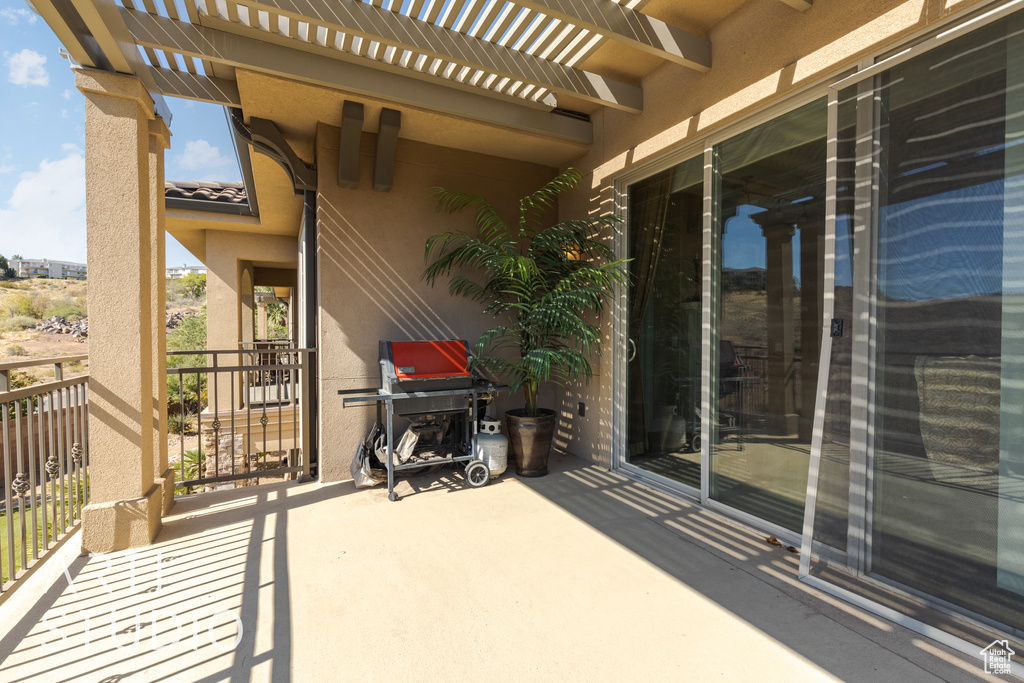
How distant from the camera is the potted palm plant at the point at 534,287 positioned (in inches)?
136

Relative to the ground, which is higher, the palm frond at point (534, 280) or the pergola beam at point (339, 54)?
the pergola beam at point (339, 54)

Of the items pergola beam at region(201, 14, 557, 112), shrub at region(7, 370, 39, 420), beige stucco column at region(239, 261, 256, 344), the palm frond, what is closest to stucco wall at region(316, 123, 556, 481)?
the palm frond

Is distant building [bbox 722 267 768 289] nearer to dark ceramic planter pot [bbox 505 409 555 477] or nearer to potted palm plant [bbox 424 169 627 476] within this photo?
potted palm plant [bbox 424 169 627 476]

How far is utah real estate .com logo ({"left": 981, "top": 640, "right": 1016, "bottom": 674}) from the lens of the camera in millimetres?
1492

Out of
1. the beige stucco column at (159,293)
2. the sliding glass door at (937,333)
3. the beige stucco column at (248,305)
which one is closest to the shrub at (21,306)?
the beige stucco column at (248,305)

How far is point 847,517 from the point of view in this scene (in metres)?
2.04

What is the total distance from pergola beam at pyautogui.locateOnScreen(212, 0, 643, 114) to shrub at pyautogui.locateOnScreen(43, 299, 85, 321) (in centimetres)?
2912

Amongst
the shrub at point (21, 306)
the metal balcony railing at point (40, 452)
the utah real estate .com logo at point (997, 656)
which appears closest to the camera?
the utah real estate .com logo at point (997, 656)

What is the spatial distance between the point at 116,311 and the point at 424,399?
1798 mm

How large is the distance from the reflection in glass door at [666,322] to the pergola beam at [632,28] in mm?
634

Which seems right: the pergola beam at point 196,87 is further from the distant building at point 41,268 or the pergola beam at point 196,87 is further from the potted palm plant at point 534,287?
the distant building at point 41,268

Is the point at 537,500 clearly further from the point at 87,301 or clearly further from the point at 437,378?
the point at 87,301

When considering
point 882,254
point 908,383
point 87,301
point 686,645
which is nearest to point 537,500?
point 686,645

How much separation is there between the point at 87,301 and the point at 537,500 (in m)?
2.81
